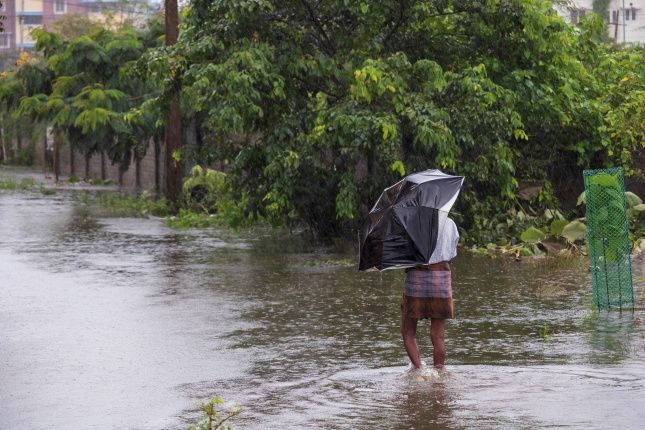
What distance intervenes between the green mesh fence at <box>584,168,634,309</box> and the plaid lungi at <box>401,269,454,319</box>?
330 cm

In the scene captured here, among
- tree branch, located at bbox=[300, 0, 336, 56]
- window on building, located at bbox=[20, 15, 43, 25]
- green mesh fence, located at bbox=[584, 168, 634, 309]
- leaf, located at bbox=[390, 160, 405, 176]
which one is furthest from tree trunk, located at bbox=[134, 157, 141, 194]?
window on building, located at bbox=[20, 15, 43, 25]

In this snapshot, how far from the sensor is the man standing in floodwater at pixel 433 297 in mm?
9438

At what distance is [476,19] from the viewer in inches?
731

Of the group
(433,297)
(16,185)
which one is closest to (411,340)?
(433,297)

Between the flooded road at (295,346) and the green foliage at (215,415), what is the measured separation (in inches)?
4.9

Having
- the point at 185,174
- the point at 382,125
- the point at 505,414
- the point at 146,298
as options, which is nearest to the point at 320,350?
the point at 505,414

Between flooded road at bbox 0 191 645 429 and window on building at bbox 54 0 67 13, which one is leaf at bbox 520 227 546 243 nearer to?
flooded road at bbox 0 191 645 429

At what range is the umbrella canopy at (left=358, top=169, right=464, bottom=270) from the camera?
30.6 ft

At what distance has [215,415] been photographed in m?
7.59

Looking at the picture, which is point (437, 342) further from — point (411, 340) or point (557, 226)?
point (557, 226)

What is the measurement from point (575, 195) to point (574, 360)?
10.6 m

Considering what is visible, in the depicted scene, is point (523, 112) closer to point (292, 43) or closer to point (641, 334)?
point (292, 43)

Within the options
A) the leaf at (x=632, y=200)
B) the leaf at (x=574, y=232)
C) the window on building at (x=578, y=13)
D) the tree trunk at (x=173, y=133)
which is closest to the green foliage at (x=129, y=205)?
the tree trunk at (x=173, y=133)

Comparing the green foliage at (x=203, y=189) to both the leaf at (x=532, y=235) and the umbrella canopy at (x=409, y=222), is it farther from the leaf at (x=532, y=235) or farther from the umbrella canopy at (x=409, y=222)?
the umbrella canopy at (x=409, y=222)
